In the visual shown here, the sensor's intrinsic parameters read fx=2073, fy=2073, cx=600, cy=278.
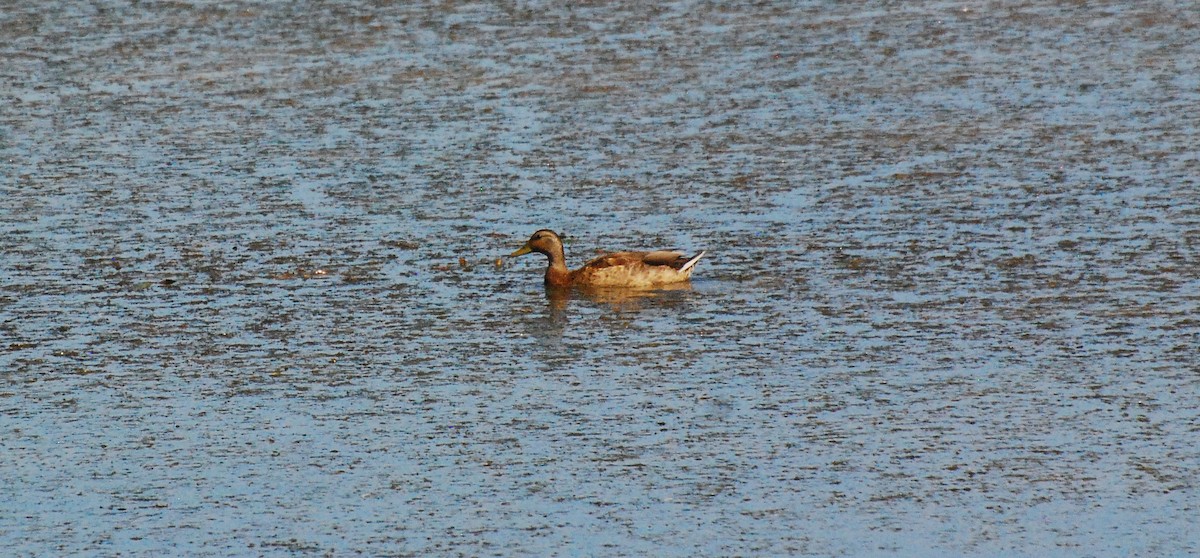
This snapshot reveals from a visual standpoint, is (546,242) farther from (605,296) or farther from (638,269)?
(638,269)

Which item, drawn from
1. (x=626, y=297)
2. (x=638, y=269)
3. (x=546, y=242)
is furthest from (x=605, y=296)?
(x=546, y=242)

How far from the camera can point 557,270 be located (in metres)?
12.9

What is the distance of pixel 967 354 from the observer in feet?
34.0

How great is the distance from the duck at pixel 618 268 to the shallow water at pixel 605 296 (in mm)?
177

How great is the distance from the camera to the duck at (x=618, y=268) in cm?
1241

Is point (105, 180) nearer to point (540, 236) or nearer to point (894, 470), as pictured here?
point (540, 236)

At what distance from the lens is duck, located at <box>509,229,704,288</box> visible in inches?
489

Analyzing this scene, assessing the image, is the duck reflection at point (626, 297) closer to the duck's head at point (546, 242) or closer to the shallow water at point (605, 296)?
the shallow water at point (605, 296)

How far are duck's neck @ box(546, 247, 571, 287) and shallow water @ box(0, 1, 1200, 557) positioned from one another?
1.39 feet

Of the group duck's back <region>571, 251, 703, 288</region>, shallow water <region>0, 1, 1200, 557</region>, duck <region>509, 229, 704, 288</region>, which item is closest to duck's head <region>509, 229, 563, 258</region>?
duck <region>509, 229, 704, 288</region>

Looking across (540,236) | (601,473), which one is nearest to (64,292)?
(540,236)

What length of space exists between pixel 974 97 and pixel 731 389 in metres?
8.29

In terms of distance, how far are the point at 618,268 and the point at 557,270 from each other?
531 mm

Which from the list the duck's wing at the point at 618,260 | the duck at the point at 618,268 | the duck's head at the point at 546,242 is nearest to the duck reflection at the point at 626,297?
the duck at the point at 618,268
